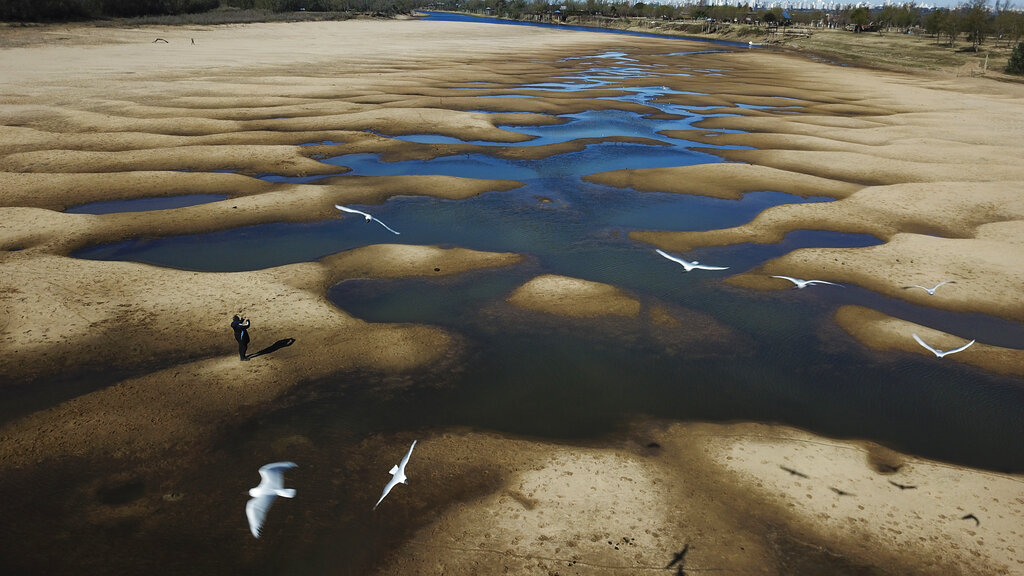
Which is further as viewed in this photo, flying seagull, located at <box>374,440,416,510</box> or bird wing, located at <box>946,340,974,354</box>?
bird wing, located at <box>946,340,974,354</box>

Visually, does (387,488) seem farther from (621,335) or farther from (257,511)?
(621,335)

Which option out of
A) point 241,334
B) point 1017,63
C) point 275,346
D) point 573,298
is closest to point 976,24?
point 1017,63

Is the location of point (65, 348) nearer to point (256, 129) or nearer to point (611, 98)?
point (256, 129)

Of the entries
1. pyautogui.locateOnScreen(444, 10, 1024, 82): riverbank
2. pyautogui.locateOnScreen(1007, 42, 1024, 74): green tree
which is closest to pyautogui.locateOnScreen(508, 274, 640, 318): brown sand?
pyautogui.locateOnScreen(444, 10, 1024, 82): riverbank

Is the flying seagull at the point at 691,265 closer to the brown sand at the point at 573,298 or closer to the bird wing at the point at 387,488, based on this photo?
the brown sand at the point at 573,298

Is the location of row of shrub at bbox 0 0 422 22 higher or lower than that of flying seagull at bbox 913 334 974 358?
higher

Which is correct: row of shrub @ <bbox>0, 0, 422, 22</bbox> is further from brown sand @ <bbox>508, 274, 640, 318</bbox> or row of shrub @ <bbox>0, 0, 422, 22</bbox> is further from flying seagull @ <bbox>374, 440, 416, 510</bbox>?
flying seagull @ <bbox>374, 440, 416, 510</bbox>
